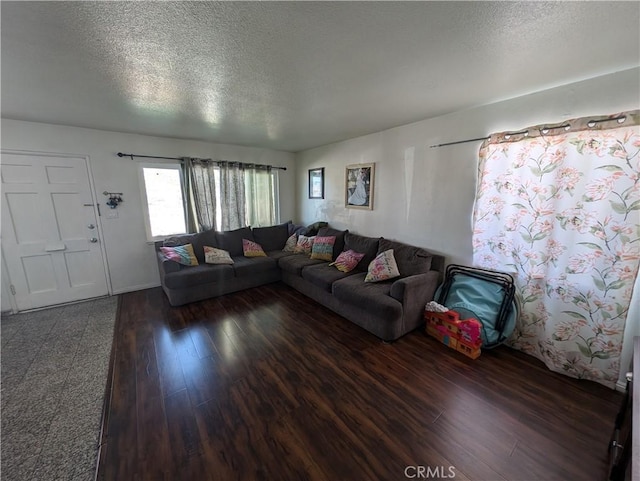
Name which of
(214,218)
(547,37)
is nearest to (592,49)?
(547,37)

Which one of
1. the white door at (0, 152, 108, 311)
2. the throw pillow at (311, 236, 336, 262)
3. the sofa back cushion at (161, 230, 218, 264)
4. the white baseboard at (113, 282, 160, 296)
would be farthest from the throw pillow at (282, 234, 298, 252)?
the white door at (0, 152, 108, 311)

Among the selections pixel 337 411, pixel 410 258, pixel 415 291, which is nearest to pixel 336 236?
pixel 410 258

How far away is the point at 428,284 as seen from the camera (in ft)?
8.81

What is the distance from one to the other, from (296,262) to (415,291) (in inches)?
71.6

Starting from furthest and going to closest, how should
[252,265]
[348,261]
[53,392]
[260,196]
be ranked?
1. [260,196]
2. [252,265]
3. [348,261]
4. [53,392]

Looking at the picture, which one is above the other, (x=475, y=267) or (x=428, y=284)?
(x=475, y=267)

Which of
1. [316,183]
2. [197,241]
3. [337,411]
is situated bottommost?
[337,411]

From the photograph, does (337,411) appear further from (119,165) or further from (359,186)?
(119,165)

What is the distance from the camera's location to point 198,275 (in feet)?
10.7

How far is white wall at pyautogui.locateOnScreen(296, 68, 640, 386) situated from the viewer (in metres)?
1.84

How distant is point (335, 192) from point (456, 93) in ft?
7.79

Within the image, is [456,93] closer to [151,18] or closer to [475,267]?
[475,267]

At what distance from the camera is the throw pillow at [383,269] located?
2.90 meters

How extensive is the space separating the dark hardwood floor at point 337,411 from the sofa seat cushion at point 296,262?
1.17m
